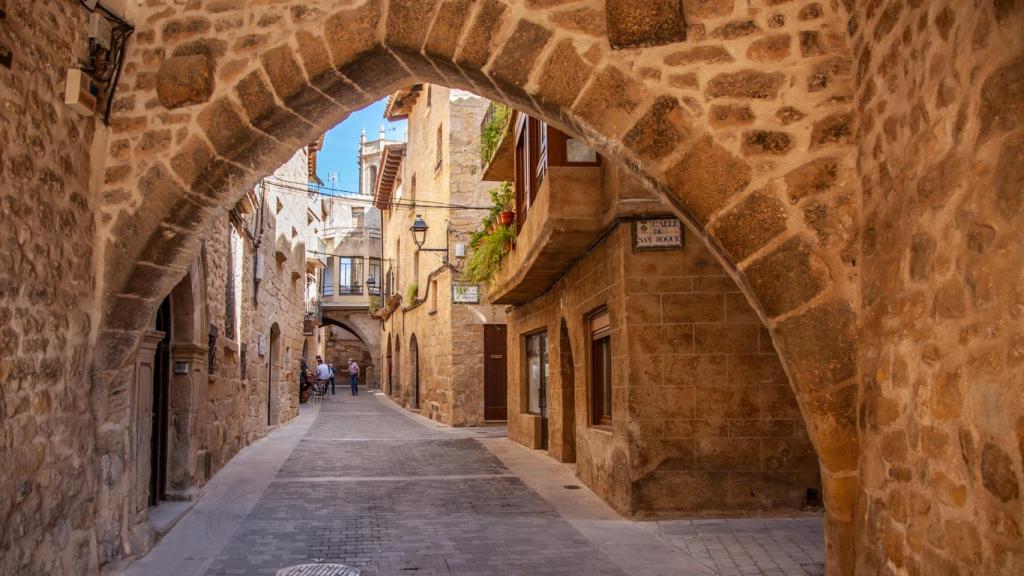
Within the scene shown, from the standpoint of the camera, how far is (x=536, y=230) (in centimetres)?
875

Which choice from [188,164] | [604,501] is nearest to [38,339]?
[188,164]

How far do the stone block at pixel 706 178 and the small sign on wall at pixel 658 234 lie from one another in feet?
10.9

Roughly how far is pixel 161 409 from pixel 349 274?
1337 inches

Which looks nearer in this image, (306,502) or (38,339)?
(38,339)

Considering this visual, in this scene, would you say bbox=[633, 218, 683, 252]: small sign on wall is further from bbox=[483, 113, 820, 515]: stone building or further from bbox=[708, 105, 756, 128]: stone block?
bbox=[708, 105, 756, 128]: stone block

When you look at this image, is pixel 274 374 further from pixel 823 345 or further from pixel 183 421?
pixel 823 345

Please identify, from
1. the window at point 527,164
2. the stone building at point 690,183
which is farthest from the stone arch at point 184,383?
the window at point 527,164

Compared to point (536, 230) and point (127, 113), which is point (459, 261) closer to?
point (536, 230)

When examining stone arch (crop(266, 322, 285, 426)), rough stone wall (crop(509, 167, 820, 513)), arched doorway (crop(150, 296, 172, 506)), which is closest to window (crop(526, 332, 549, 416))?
rough stone wall (crop(509, 167, 820, 513))

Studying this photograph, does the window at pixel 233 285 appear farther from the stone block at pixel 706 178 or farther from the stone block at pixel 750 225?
the stone block at pixel 750 225

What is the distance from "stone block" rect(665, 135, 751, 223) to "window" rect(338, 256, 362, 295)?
1460 inches

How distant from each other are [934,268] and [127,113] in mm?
4073

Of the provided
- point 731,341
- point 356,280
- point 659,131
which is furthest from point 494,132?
point 356,280

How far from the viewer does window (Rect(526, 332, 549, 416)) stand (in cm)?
1213
